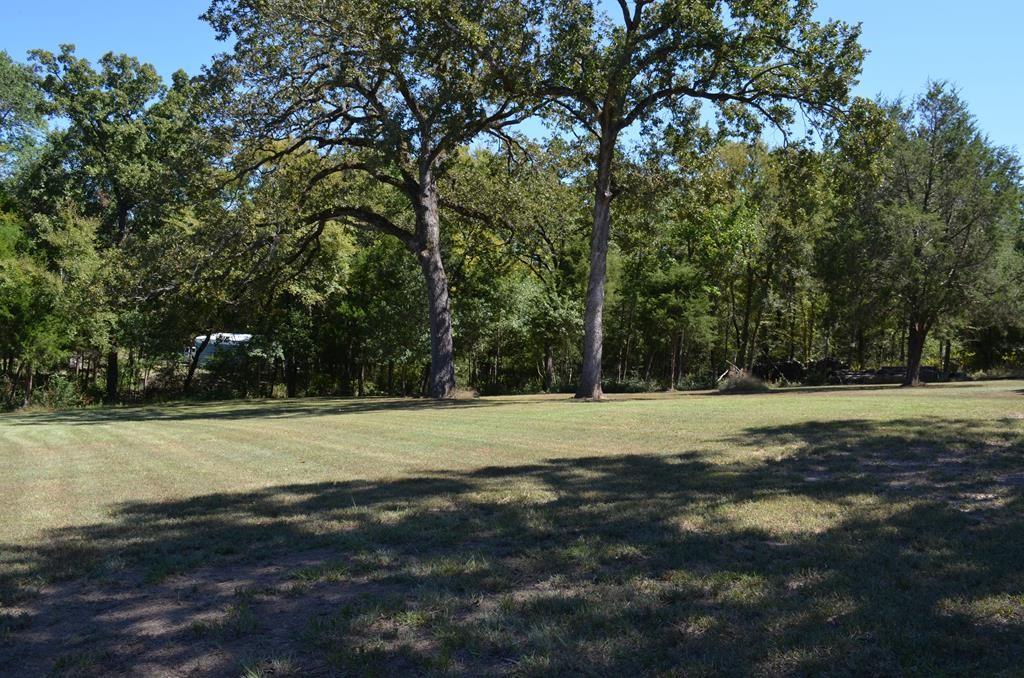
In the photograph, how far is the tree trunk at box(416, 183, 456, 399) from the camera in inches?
1002

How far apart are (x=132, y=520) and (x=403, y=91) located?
19.2 metres

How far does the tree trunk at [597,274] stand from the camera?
2259 centimetres

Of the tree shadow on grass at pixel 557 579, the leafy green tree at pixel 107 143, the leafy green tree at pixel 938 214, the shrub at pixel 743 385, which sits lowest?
the tree shadow on grass at pixel 557 579

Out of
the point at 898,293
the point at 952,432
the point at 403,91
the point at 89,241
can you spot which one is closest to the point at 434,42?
the point at 403,91

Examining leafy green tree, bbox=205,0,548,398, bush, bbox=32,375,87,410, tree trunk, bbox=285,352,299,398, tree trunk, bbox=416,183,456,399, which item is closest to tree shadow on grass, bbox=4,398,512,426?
tree trunk, bbox=416,183,456,399

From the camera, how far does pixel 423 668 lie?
141 inches

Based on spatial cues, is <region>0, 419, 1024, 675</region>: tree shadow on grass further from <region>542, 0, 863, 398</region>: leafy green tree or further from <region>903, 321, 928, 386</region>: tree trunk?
<region>903, 321, 928, 386</region>: tree trunk

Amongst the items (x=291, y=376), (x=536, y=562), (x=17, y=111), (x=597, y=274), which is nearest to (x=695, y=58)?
(x=597, y=274)

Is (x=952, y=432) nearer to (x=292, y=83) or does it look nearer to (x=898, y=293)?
(x=292, y=83)

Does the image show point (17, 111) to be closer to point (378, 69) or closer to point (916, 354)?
point (378, 69)

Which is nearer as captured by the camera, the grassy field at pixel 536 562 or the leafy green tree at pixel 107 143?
the grassy field at pixel 536 562

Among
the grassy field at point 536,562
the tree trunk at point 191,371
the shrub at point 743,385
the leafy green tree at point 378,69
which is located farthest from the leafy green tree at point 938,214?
the tree trunk at point 191,371

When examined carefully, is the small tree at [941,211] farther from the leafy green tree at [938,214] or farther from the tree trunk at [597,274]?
the tree trunk at [597,274]

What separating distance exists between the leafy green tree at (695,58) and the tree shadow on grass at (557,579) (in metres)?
14.7
